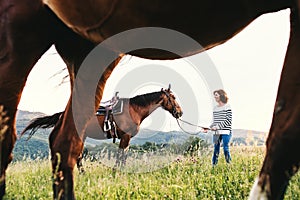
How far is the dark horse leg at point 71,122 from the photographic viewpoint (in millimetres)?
2367

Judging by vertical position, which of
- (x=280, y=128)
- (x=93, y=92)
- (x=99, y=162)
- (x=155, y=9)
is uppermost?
(x=155, y=9)

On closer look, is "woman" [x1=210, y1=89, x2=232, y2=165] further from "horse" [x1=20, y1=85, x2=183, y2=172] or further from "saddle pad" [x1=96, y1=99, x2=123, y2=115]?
"saddle pad" [x1=96, y1=99, x2=123, y2=115]

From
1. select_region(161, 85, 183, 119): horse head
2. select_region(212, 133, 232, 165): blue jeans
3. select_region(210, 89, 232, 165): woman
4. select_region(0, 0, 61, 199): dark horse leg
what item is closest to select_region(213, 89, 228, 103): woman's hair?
select_region(210, 89, 232, 165): woman

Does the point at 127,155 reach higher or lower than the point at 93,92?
lower

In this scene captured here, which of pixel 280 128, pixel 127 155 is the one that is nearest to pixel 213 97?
pixel 127 155

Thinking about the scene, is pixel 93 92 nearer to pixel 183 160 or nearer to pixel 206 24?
pixel 206 24

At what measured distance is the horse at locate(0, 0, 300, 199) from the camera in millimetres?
1214

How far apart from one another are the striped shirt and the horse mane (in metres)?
3.22

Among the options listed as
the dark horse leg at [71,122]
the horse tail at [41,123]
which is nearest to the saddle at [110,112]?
the horse tail at [41,123]

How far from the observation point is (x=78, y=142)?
2.42m

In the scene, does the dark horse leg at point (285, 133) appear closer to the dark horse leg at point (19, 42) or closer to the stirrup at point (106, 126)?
the dark horse leg at point (19, 42)

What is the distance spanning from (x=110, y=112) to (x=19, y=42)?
232 inches

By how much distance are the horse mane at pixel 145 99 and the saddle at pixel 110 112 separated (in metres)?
0.66

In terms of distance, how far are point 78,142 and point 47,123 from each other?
11.9 feet
